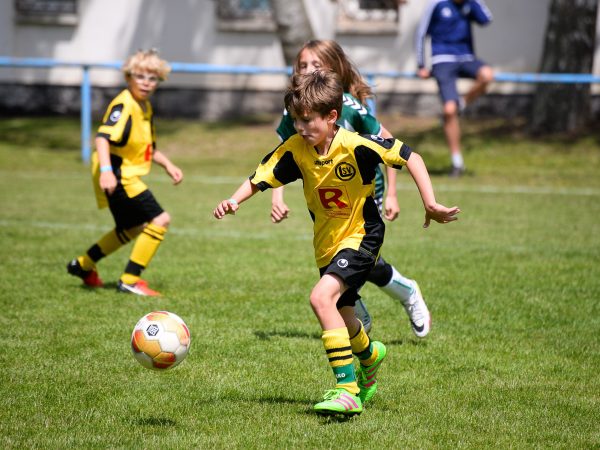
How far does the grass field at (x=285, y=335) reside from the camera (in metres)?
4.28

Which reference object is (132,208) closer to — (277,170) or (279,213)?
(279,213)

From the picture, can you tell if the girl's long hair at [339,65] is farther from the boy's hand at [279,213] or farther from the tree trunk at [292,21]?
the tree trunk at [292,21]

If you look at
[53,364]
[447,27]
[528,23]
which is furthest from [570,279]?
[528,23]

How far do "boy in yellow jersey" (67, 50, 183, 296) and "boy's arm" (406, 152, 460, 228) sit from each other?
3.06 meters

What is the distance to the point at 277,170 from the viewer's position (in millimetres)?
4805

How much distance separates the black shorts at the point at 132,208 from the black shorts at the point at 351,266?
2.96 metres

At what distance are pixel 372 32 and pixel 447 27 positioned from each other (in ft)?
22.5

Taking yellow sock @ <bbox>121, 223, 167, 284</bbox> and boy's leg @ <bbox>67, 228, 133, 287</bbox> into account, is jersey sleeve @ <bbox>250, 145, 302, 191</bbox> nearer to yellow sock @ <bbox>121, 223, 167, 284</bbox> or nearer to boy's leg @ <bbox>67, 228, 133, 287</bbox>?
yellow sock @ <bbox>121, 223, 167, 284</bbox>

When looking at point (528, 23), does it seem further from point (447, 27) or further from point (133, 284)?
point (133, 284)

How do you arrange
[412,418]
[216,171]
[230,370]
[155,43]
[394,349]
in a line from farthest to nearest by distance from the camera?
[155,43], [216,171], [394,349], [230,370], [412,418]

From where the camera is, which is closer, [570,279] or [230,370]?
[230,370]

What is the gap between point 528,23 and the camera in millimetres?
19922

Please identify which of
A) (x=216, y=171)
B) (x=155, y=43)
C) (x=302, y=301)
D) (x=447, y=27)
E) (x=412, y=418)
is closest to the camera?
(x=412, y=418)

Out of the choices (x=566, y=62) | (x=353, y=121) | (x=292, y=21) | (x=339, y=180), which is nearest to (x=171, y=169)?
(x=353, y=121)
